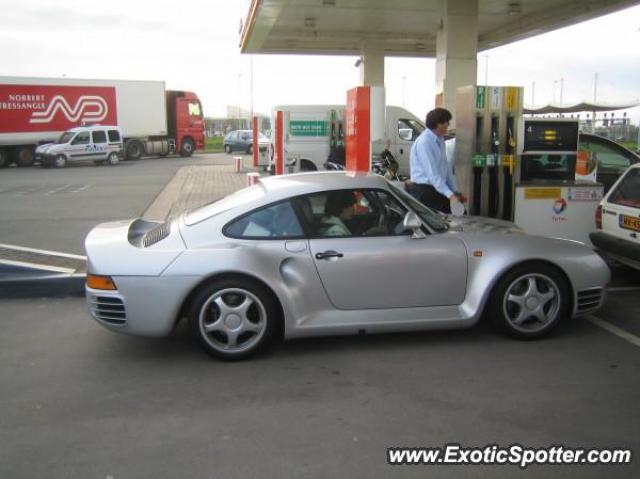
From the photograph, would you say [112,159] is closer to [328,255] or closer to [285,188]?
[285,188]

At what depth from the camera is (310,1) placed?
1691cm

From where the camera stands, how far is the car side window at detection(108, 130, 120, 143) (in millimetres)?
29905

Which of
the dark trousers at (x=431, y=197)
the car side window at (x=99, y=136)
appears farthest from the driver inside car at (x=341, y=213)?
the car side window at (x=99, y=136)

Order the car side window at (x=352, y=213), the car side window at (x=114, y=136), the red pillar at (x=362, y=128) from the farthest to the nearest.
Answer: the car side window at (x=114, y=136) < the red pillar at (x=362, y=128) < the car side window at (x=352, y=213)

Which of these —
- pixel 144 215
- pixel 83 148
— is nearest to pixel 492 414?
pixel 144 215

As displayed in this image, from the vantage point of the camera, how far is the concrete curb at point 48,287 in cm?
620

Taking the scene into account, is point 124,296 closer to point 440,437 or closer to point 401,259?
point 401,259

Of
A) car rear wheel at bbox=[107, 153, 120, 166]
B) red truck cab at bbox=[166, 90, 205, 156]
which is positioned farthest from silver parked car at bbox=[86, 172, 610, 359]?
red truck cab at bbox=[166, 90, 205, 156]

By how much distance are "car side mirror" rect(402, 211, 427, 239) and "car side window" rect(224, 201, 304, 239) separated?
0.77m

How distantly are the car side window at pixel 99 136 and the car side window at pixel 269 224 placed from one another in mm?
26966

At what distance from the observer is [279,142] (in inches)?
655

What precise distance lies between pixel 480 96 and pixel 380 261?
145 inches

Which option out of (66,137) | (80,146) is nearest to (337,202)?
(80,146)

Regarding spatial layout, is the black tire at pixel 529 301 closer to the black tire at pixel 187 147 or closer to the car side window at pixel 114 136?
the car side window at pixel 114 136
